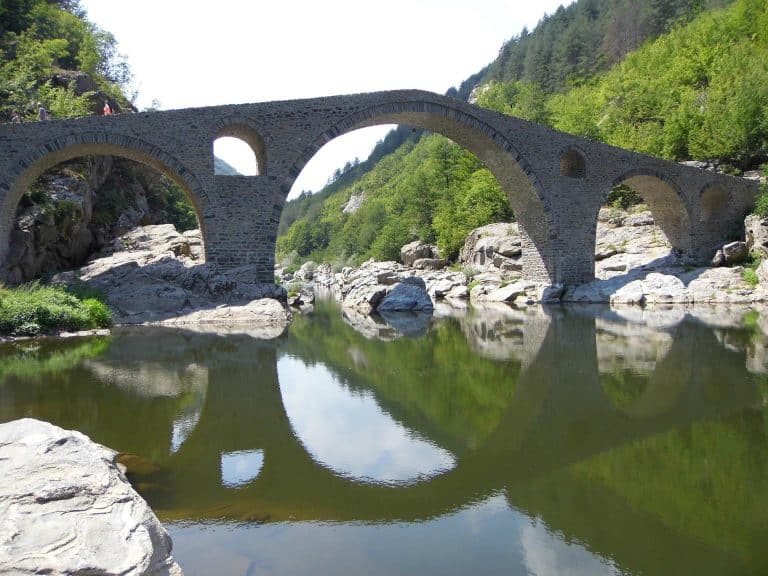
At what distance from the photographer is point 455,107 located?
811 inches

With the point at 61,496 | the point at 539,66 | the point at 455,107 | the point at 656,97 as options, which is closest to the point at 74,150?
the point at 455,107

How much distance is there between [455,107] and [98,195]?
14287 mm

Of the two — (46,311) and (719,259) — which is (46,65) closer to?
(46,311)

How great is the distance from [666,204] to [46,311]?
25.0 metres

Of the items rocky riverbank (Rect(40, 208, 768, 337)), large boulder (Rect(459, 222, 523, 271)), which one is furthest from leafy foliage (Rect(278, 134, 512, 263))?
large boulder (Rect(459, 222, 523, 271))

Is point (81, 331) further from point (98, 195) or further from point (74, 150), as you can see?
point (98, 195)

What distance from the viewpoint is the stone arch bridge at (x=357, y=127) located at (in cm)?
1565

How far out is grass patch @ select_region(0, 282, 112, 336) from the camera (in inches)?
460

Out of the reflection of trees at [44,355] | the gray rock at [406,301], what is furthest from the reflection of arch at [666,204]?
the reflection of trees at [44,355]

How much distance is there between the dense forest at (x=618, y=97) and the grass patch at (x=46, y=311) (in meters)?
23.9

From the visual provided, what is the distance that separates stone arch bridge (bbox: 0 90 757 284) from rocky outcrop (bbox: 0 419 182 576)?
14.6 metres

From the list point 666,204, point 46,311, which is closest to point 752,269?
point 666,204

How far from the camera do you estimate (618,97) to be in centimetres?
4175

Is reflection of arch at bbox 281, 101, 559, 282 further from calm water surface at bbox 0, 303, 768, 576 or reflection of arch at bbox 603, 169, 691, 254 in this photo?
calm water surface at bbox 0, 303, 768, 576
